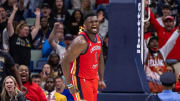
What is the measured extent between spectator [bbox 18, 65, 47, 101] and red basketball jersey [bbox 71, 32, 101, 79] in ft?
7.33

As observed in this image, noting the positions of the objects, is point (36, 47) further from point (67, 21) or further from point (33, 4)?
point (33, 4)

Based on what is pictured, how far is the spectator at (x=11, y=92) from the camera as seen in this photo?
8.45 m

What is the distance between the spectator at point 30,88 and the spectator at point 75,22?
10.2 ft

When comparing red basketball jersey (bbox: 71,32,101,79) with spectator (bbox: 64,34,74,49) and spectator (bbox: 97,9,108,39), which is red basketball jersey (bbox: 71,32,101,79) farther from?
spectator (bbox: 97,9,108,39)

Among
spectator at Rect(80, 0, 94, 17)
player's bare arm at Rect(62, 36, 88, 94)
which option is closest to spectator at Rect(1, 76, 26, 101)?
player's bare arm at Rect(62, 36, 88, 94)

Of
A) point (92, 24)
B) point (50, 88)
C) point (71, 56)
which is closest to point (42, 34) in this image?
point (50, 88)

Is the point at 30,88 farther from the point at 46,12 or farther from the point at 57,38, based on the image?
the point at 46,12

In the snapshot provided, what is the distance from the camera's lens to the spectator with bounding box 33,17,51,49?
12250 millimetres

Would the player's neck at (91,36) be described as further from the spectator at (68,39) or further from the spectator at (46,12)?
the spectator at (46,12)

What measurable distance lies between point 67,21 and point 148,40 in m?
2.55

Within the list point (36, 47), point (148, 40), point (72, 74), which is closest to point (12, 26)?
point (36, 47)

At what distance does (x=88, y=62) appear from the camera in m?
7.38

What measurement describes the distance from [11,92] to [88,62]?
6.18ft

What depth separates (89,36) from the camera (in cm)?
739
